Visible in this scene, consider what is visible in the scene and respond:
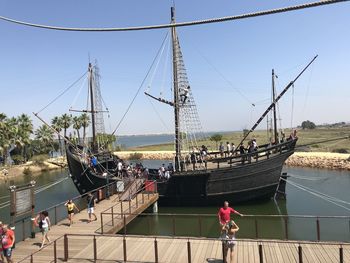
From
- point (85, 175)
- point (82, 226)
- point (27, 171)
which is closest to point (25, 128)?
point (27, 171)

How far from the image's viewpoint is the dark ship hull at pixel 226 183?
24688mm

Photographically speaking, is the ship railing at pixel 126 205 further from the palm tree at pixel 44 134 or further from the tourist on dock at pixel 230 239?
the palm tree at pixel 44 134

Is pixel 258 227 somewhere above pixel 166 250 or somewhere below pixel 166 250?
below

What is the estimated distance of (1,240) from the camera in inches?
459

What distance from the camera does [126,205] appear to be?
2088cm

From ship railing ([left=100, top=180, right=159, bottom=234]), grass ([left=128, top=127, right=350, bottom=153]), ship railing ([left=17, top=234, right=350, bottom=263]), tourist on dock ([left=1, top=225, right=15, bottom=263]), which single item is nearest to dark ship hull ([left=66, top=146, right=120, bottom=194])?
ship railing ([left=100, top=180, right=159, bottom=234])

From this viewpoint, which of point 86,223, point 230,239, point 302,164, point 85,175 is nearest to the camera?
point 230,239

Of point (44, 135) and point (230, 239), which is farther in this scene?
point (44, 135)

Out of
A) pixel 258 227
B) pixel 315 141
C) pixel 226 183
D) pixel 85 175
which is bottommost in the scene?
pixel 258 227

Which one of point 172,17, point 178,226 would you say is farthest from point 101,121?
point 178,226

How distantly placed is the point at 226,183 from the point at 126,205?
7.34 metres

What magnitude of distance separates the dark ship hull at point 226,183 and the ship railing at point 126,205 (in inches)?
50.6

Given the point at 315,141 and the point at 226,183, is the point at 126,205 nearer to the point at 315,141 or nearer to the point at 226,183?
the point at 226,183

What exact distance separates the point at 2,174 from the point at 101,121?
19068mm
